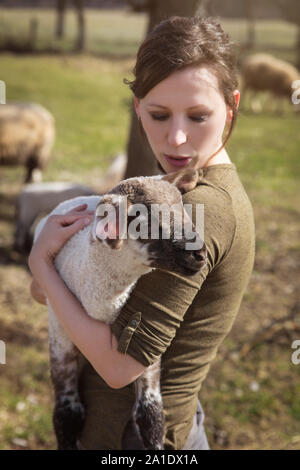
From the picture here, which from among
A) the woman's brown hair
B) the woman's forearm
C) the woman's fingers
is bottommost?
the woman's forearm

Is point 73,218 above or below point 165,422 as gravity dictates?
above

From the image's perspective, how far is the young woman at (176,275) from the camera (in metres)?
1.48

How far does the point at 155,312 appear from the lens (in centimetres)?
146

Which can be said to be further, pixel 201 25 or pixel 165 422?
pixel 165 422

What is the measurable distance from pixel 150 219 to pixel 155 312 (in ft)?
1.24

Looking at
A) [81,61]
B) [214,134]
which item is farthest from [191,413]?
[81,61]

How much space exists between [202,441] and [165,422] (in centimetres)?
29

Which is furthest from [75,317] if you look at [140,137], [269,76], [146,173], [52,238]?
[269,76]

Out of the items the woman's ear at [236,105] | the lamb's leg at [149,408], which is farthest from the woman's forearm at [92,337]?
the woman's ear at [236,105]

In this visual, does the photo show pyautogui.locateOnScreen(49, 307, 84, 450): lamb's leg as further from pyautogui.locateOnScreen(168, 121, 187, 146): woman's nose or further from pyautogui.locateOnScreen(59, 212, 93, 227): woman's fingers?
pyautogui.locateOnScreen(168, 121, 187, 146): woman's nose

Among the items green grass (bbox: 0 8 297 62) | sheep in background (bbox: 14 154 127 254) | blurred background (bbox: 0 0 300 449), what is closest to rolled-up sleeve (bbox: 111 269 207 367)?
blurred background (bbox: 0 0 300 449)

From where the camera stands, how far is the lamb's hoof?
1.91 m

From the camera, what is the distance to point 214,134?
166 centimetres

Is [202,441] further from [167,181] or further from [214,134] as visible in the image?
[214,134]
